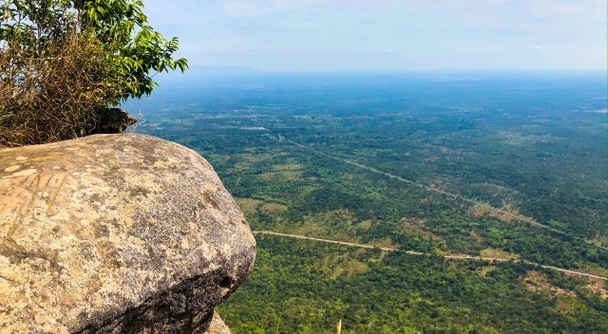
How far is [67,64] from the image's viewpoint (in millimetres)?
5844

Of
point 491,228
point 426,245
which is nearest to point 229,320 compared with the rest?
point 426,245

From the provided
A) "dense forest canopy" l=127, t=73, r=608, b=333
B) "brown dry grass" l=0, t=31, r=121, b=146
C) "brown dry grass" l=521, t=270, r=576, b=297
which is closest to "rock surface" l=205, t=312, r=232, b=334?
"dense forest canopy" l=127, t=73, r=608, b=333

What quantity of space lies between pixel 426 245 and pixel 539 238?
1928 centimetres

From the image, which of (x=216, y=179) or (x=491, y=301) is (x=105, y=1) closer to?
(x=216, y=179)

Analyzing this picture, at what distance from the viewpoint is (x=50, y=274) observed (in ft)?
10.8

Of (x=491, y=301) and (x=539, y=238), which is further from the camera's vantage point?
(x=539, y=238)

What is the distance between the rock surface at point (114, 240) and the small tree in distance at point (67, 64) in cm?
114

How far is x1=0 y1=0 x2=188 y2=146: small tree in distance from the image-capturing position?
5613mm

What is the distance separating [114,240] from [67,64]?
11.1ft

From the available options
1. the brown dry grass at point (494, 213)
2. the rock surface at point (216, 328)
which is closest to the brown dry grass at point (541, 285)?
the brown dry grass at point (494, 213)

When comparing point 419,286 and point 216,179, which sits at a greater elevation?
point 216,179

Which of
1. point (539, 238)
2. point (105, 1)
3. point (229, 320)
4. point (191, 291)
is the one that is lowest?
point (539, 238)

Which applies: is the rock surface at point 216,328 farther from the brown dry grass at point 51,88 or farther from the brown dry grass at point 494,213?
the brown dry grass at point 494,213

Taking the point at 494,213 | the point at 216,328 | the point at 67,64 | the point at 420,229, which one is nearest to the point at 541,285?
Result: the point at 420,229
